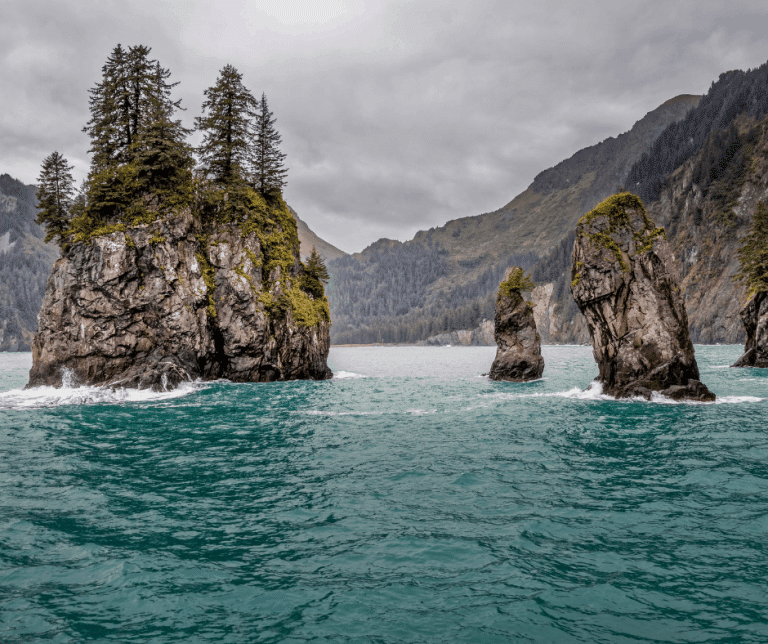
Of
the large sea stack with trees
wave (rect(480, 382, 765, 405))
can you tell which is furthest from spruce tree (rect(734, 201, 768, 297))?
wave (rect(480, 382, 765, 405))

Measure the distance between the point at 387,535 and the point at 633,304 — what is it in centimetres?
2470

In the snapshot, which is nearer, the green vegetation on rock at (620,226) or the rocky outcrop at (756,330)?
the green vegetation on rock at (620,226)

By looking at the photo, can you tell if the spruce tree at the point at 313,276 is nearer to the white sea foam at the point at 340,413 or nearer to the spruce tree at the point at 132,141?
the spruce tree at the point at 132,141

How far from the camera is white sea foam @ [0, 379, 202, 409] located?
27.9 m

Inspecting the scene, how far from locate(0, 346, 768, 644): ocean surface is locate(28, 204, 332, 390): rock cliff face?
18761 mm

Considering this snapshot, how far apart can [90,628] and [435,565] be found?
16.6 feet

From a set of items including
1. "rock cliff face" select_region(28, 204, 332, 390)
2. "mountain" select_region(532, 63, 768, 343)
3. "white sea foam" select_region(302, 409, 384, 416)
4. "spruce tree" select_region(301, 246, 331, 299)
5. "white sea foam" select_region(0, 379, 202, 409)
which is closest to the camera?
"white sea foam" select_region(302, 409, 384, 416)

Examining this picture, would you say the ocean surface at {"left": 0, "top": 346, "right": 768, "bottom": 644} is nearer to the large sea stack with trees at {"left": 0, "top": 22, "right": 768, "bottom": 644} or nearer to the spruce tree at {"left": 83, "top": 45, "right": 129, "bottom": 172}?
the large sea stack with trees at {"left": 0, "top": 22, "right": 768, "bottom": 644}

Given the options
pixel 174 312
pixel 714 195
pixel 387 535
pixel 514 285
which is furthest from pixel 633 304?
pixel 714 195

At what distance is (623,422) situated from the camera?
20172mm

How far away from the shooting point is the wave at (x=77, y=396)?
2765cm

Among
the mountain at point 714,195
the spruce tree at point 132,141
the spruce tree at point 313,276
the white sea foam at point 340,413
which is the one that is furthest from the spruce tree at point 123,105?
the mountain at point 714,195

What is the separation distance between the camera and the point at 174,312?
38.5m

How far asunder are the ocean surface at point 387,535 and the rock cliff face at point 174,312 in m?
18.8
